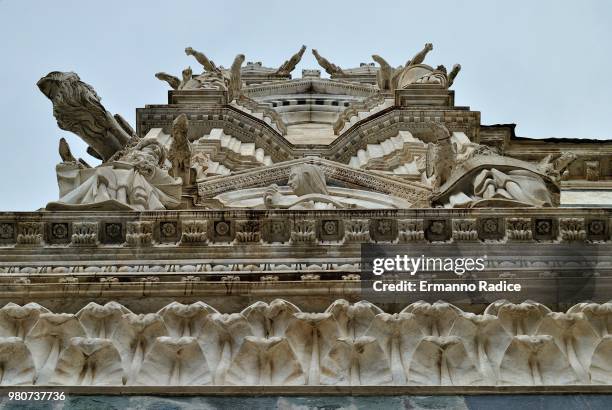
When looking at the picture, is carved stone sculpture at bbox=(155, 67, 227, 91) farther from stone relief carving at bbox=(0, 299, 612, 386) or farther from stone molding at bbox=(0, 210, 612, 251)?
stone relief carving at bbox=(0, 299, 612, 386)

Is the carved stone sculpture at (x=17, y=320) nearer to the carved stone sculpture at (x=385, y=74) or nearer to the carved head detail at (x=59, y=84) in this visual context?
the carved head detail at (x=59, y=84)

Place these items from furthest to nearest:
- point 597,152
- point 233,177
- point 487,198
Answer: point 597,152 < point 233,177 < point 487,198

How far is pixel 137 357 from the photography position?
941 cm

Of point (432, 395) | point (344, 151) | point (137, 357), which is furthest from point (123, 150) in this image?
point (344, 151)

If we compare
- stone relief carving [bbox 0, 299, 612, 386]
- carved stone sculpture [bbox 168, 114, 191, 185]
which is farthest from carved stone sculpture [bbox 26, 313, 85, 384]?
carved stone sculpture [bbox 168, 114, 191, 185]

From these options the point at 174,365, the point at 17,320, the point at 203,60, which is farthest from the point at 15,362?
the point at 203,60

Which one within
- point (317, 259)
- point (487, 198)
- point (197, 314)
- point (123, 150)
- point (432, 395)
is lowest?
point (432, 395)

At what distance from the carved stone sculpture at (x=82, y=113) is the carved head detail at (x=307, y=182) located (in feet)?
7.71

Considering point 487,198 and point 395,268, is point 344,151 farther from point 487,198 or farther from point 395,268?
point 395,268

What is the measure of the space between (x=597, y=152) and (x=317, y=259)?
14.7 meters

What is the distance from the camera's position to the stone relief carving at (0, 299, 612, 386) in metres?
9.20

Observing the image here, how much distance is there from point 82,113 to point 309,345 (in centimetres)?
733

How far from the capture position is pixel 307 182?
53.7 ft

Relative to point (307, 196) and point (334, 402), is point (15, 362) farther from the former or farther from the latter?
point (307, 196)
